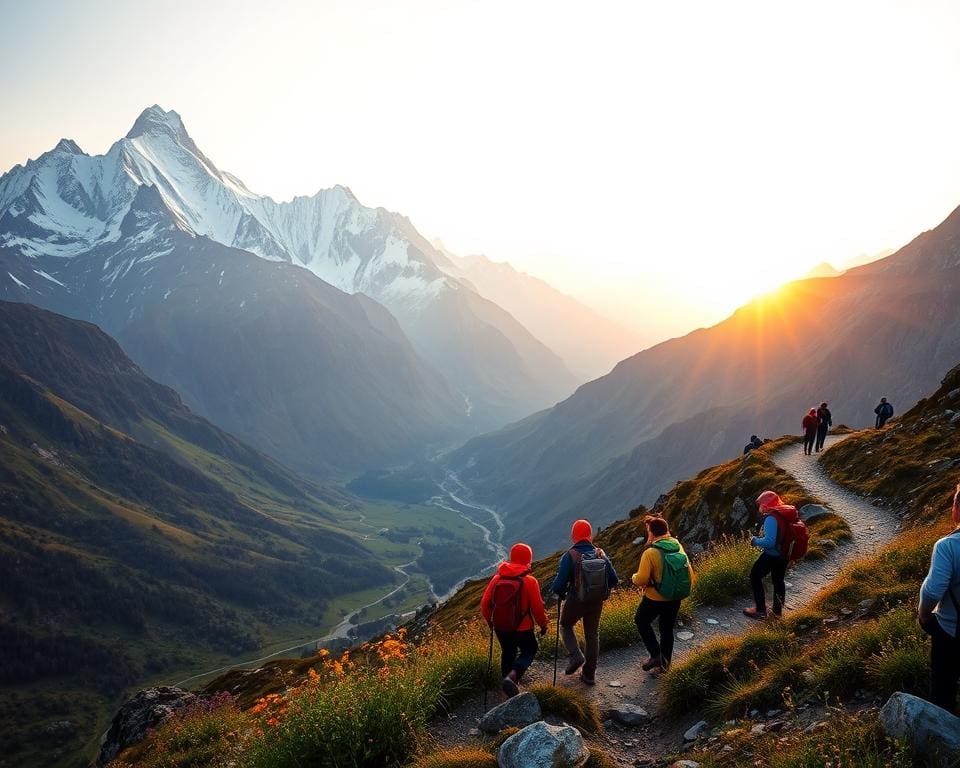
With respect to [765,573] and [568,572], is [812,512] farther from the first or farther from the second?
[568,572]

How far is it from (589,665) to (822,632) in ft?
15.6

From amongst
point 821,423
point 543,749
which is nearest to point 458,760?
point 543,749

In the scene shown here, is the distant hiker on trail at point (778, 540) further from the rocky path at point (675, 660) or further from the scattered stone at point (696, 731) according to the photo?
the scattered stone at point (696, 731)

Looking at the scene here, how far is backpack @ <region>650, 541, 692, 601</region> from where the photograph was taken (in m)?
12.1

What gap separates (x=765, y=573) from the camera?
45.9 ft

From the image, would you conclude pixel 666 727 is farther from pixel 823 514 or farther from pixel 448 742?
pixel 823 514

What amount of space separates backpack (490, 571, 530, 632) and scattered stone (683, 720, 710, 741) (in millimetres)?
3530

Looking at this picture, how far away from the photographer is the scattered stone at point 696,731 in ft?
32.8

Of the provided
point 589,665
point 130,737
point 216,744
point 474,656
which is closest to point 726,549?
point 589,665

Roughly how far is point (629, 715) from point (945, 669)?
547 cm

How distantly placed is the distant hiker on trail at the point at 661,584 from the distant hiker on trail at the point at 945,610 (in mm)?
4557

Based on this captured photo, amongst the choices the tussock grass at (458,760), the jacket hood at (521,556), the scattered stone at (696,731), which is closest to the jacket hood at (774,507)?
the scattered stone at (696,731)

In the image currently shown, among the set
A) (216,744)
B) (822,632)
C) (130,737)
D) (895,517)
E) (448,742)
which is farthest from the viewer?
(130,737)

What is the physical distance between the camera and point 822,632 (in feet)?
37.8
